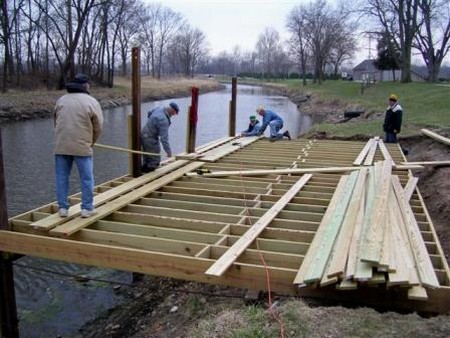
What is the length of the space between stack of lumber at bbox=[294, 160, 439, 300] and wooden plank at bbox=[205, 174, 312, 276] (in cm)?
59

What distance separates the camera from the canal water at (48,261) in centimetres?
604

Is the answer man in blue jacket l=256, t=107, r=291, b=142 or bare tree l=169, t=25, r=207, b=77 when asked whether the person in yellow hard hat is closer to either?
man in blue jacket l=256, t=107, r=291, b=142

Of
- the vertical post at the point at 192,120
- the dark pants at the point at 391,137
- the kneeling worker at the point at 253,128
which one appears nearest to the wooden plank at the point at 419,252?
the vertical post at the point at 192,120

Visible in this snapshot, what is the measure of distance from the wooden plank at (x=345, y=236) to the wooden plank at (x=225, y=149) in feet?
11.7

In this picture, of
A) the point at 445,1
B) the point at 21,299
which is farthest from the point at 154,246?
the point at 445,1

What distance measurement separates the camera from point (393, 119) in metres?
11.6

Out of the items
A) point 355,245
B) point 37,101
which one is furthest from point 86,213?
Result: point 37,101

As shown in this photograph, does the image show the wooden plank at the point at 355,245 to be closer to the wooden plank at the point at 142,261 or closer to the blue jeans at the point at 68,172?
the wooden plank at the point at 142,261

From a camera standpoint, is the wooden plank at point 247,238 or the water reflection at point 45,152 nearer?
the wooden plank at point 247,238

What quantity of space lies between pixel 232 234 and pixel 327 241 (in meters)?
1.11

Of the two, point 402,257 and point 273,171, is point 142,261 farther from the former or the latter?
point 273,171

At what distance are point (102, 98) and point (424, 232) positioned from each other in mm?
34060

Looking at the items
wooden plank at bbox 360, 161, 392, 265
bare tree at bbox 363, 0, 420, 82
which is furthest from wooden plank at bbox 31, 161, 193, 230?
bare tree at bbox 363, 0, 420, 82

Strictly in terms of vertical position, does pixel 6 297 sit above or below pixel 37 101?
below
